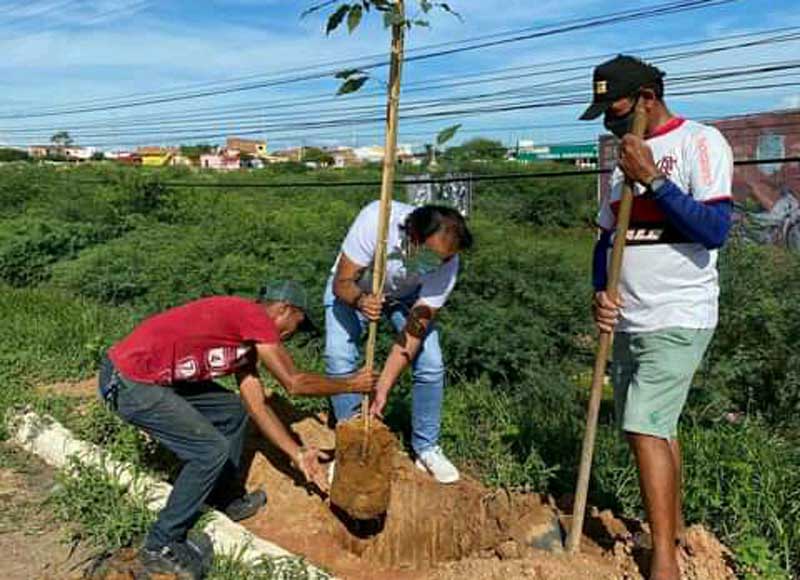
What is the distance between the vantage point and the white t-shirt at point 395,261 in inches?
154

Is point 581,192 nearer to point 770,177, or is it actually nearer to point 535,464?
point 770,177

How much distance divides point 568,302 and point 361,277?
3.64 metres

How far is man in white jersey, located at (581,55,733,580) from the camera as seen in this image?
9.41ft

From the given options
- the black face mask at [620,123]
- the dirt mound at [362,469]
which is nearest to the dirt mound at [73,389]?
the dirt mound at [362,469]

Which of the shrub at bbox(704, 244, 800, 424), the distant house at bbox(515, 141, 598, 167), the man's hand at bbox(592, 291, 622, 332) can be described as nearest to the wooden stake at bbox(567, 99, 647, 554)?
the man's hand at bbox(592, 291, 622, 332)

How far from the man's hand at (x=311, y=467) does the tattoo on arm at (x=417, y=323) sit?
0.66 meters

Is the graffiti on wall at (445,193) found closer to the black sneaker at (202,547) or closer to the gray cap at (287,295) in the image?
the gray cap at (287,295)

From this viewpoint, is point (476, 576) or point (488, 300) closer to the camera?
point (476, 576)

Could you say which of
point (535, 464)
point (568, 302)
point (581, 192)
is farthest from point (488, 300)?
point (581, 192)

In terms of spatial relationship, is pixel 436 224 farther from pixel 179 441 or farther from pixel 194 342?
pixel 179 441

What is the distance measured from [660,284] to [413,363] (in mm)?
1599

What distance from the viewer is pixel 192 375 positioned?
367cm

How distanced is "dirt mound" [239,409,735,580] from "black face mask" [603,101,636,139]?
1.59m

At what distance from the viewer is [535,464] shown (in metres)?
4.34
